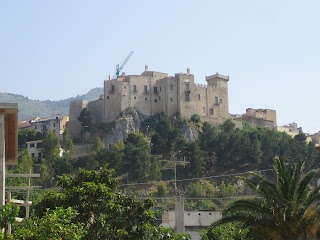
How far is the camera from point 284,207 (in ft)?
75.3

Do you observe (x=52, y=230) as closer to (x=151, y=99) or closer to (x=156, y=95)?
(x=151, y=99)

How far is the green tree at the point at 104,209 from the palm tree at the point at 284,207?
2.87 m

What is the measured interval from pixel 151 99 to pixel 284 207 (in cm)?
8692

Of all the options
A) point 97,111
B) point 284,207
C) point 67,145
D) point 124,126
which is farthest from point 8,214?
point 97,111

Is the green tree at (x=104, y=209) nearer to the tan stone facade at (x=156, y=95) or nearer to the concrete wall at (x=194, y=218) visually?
the concrete wall at (x=194, y=218)

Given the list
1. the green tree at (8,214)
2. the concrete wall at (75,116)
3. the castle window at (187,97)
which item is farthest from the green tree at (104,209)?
the concrete wall at (75,116)

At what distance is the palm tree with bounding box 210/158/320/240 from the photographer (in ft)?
75.7

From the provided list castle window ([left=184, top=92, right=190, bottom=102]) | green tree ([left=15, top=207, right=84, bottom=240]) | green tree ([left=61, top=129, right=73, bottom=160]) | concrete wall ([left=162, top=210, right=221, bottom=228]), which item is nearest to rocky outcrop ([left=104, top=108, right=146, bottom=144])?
green tree ([left=61, top=129, right=73, bottom=160])

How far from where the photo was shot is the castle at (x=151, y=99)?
354 feet

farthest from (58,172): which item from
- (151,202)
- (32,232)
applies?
(32,232)

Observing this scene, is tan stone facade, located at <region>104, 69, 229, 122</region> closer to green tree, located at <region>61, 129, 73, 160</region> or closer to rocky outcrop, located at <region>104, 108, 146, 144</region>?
rocky outcrop, located at <region>104, 108, 146, 144</region>

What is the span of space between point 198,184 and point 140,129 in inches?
679

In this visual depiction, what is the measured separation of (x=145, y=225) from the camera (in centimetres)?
2377

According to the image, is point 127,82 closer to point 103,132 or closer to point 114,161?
point 103,132
